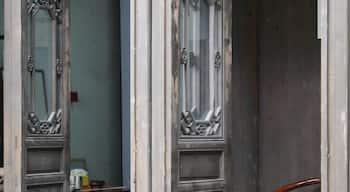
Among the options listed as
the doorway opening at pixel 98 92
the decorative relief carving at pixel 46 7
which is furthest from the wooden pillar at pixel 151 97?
the doorway opening at pixel 98 92

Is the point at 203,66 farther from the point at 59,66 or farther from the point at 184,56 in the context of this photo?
the point at 59,66

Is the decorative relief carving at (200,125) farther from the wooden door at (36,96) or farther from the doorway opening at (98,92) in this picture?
the doorway opening at (98,92)

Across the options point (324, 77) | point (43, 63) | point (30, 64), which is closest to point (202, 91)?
point (324, 77)

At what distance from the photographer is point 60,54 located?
21.0 feet

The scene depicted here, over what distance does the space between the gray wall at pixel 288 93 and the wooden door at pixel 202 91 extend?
1365mm

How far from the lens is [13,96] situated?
236 inches

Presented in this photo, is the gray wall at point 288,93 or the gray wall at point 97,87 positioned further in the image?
the gray wall at point 97,87

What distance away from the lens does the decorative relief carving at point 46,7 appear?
243 inches

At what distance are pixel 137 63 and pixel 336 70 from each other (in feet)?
5.02

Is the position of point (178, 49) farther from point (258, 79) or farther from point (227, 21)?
point (258, 79)

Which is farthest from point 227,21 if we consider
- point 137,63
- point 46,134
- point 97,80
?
point 97,80

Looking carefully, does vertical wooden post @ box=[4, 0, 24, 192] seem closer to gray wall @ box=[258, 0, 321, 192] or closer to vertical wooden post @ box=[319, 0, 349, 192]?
gray wall @ box=[258, 0, 321, 192]

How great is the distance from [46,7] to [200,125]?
6.04 ft

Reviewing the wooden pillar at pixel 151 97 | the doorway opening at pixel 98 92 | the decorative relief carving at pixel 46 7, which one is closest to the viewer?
the wooden pillar at pixel 151 97
